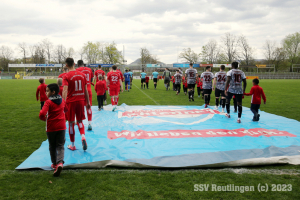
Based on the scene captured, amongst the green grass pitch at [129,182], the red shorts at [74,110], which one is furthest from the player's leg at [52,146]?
the red shorts at [74,110]

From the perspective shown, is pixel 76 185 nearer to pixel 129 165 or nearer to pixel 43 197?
pixel 43 197

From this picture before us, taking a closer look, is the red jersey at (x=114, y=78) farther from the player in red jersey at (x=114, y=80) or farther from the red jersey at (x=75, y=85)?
the red jersey at (x=75, y=85)

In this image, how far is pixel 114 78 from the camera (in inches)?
342

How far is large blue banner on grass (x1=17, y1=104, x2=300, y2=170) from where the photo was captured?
372 centimetres

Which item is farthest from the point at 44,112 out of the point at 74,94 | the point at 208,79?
the point at 208,79

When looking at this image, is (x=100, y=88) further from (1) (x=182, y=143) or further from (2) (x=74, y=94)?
(1) (x=182, y=143)

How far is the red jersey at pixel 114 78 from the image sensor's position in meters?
8.66

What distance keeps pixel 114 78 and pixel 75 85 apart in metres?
4.40

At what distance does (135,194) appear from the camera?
111 inches

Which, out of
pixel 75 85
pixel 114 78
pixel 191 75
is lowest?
pixel 75 85

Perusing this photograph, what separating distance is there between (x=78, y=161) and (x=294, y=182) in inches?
147

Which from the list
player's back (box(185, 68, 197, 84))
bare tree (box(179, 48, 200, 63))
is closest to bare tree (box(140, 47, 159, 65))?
bare tree (box(179, 48, 200, 63))

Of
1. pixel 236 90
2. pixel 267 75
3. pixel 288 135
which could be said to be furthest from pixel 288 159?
pixel 267 75

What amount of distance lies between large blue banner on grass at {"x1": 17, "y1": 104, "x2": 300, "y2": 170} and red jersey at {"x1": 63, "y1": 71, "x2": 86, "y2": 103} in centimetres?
119
